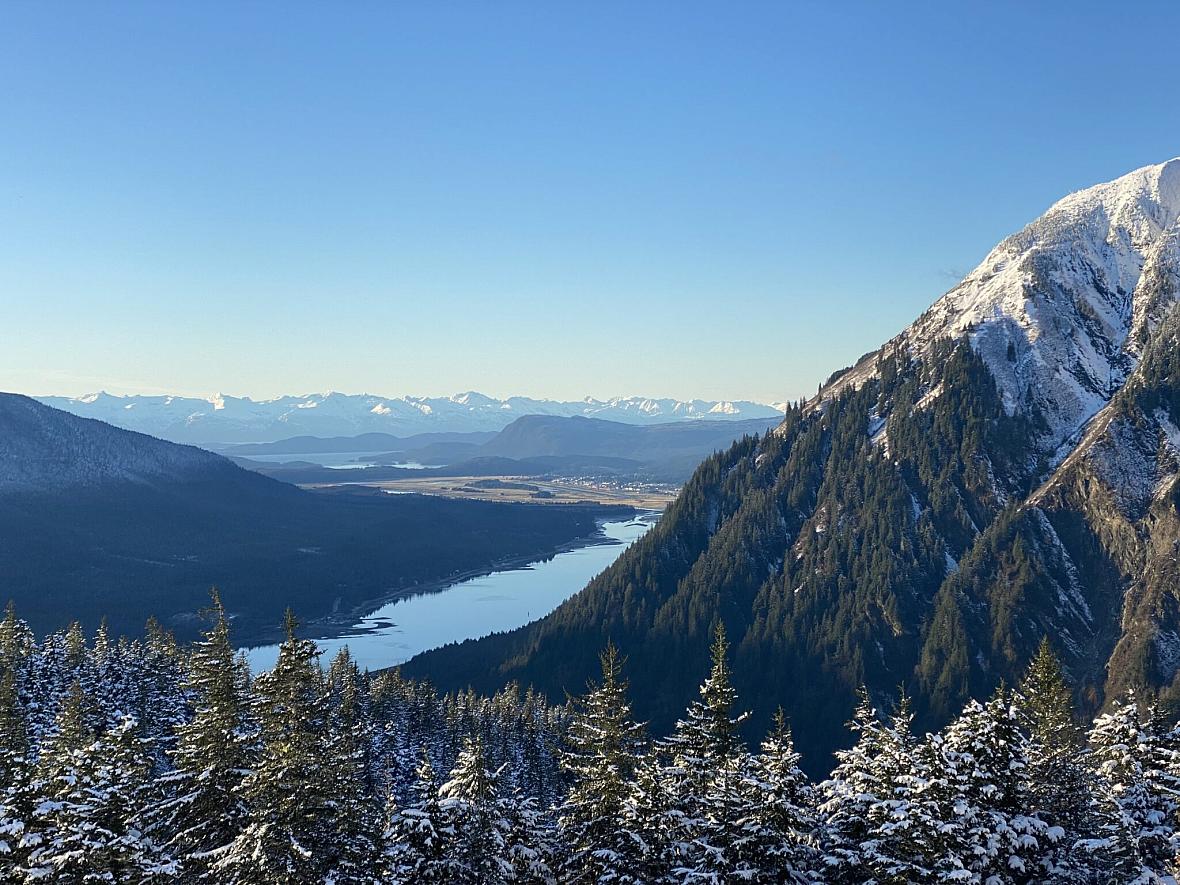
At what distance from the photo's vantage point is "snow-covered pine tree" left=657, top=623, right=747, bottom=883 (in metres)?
33.2

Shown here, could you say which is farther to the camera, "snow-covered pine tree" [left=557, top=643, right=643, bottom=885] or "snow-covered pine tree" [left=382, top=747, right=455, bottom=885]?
"snow-covered pine tree" [left=557, top=643, right=643, bottom=885]

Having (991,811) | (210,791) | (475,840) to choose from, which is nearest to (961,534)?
(991,811)

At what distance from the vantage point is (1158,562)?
136 metres

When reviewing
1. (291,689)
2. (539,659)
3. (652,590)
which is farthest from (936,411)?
(291,689)

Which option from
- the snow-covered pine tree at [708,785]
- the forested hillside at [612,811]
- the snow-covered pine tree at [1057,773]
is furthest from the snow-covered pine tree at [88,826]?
the snow-covered pine tree at [1057,773]

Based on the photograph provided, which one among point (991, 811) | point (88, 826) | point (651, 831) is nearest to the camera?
point (88, 826)

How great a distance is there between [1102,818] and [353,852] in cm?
3108

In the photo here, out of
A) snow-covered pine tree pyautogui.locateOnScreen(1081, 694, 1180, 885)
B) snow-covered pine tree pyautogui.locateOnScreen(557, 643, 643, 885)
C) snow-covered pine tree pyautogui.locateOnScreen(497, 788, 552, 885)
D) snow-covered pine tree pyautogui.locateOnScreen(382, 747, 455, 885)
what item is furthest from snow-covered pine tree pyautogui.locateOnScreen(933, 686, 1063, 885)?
snow-covered pine tree pyautogui.locateOnScreen(382, 747, 455, 885)

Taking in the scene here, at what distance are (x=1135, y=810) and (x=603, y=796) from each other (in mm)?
19478

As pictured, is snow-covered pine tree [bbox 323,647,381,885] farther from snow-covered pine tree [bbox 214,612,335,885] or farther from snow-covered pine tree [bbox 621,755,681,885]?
snow-covered pine tree [bbox 621,755,681,885]

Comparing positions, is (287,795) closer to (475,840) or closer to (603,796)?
(475,840)

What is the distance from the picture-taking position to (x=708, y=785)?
37125mm

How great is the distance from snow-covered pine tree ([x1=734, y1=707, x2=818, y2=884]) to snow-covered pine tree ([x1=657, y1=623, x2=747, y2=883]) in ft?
1.64

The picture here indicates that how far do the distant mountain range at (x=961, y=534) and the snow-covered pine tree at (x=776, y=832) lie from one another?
106 meters
